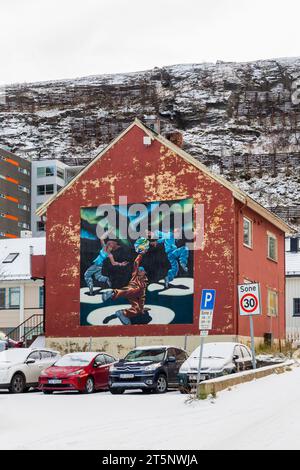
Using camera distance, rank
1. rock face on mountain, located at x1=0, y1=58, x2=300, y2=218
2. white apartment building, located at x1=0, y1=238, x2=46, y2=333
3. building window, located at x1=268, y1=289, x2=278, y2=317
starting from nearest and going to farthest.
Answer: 1. building window, located at x1=268, y1=289, x2=278, y2=317
2. white apartment building, located at x1=0, y1=238, x2=46, y2=333
3. rock face on mountain, located at x1=0, y1=58, x2=300, y2=218

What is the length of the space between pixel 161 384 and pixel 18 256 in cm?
2930

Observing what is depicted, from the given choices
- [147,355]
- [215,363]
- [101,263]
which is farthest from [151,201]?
[215,363]

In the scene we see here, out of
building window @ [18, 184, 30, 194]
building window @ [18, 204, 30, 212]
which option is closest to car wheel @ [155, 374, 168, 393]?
building window @ [18, 184, 30, 194]

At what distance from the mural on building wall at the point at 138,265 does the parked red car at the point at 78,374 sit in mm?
8656

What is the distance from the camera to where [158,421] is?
51.2 ft

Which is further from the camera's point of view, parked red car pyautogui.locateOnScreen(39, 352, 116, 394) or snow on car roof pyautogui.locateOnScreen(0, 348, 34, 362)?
snow on car roof pyautogui.locateOnScreen(0, 348, 34, 362)

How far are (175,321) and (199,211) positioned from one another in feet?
16.1

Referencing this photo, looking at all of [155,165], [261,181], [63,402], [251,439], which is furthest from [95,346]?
[261,181]

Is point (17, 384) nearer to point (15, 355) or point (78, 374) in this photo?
point (15, 355)

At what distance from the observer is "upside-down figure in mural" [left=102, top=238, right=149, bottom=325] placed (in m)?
36.3

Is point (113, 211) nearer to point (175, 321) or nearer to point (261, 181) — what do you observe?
point (175, 321)

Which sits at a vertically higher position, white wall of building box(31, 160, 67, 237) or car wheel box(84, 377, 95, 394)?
white wall of building box(31, 160, 67, 237)

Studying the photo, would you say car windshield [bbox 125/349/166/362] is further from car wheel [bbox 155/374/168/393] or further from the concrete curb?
the concrete curb

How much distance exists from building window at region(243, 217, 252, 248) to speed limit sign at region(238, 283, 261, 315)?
13412mm
